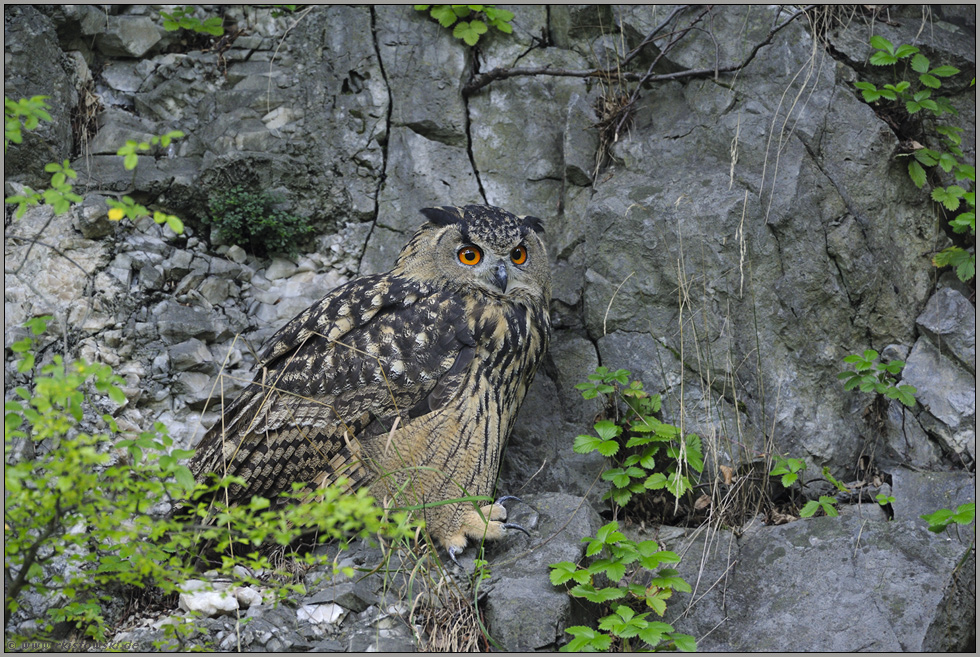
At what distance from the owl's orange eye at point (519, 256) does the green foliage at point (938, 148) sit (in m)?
1.67

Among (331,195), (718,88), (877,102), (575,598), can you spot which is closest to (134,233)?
(331,195)

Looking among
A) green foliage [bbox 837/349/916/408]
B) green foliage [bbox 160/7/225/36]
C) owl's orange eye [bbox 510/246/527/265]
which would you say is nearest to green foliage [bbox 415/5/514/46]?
green foliage [bbox 160/7/225/36]

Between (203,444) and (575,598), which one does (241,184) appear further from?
(575,598)

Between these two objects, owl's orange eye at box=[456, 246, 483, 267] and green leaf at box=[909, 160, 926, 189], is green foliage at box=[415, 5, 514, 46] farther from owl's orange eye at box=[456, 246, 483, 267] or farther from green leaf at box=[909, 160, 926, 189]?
green leaf at box=[909, 160, 926, 189]

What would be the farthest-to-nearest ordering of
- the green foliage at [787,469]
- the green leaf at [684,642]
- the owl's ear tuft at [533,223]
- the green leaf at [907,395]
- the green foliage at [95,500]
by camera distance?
the owl's ear tuft at [533,223], the green leaf at [907,395], the green foliage at [787,469], the green leaf at [684,642], the green foliage at [95,500]

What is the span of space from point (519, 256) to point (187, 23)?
216cm

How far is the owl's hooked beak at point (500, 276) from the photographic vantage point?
2711mm

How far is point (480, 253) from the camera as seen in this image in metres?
2.77

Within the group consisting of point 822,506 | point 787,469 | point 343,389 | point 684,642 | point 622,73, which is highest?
point 622,73

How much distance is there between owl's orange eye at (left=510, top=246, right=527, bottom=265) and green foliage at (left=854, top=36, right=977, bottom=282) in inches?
65.8

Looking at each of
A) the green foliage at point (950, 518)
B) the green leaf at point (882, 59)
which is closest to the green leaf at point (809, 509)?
the green foliage at point (950, 518)

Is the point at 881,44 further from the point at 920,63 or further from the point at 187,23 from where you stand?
the point at 187,23

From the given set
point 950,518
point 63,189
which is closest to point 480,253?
point 63,189

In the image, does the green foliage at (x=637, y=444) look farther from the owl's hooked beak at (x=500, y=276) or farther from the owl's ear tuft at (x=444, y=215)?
the owl's ear tuft at (x=444, y=215)
